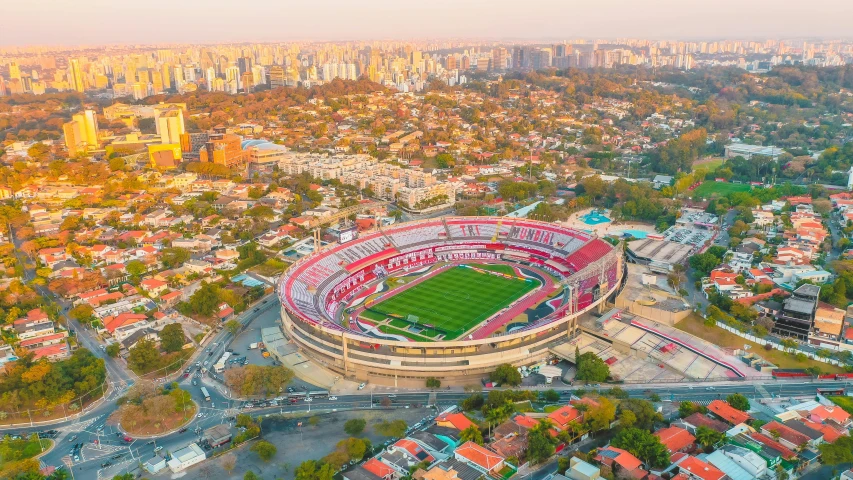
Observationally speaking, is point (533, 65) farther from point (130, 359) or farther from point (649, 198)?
point (130, 359)

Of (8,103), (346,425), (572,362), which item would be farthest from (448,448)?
(8,103)

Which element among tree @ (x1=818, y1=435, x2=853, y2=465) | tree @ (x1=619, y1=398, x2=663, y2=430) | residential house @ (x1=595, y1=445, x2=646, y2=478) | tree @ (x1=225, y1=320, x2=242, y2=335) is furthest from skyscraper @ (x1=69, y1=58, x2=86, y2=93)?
tree @ (x1=818, y1=435, x2=853, y2=465)

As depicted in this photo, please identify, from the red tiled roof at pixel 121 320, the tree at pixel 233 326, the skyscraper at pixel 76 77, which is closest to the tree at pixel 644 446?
the tree at pixel 233 326

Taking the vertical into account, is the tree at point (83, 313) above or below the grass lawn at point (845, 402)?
above

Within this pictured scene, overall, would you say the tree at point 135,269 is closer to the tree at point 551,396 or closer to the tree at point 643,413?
the tree at point 551,396

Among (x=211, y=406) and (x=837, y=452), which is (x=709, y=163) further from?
(x=211, y=406)
